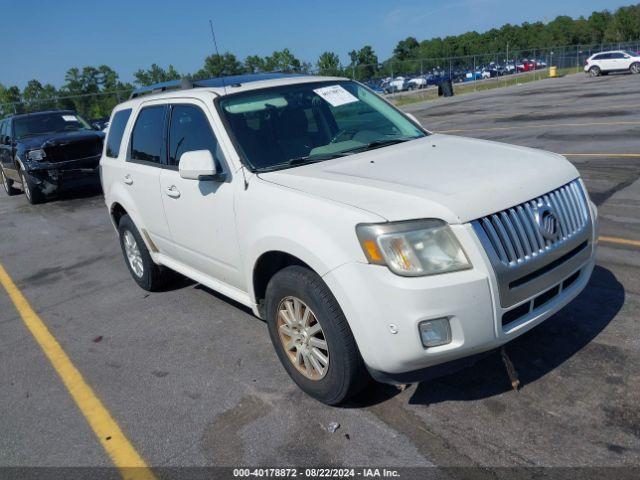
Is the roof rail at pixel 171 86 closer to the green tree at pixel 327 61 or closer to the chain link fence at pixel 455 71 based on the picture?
the chain link fence at pixel 455 71

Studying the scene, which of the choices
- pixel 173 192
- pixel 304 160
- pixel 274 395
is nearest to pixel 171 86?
pixel 173 192

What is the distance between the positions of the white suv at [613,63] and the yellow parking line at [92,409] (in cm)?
4197

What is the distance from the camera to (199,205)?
13.6 feet

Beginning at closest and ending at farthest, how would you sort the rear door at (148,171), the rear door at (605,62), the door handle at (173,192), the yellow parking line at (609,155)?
the door handle at (173,192) → the rear door at (148,171) → the yellow parking line at (609,155) → the rear door at (605,62)

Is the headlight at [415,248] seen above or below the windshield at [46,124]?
below

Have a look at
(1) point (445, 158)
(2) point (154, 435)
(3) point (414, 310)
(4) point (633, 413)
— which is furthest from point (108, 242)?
(4) point (633, 413)

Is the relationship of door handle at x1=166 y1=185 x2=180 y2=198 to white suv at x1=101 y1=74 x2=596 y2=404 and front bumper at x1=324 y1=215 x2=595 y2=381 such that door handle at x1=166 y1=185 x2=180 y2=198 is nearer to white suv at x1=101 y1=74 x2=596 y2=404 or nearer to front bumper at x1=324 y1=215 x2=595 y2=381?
white suv at x1=101 y1=74 x2=596 y2=404

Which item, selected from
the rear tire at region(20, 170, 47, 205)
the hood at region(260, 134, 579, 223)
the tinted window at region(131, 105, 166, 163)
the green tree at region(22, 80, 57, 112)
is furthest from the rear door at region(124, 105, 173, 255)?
the green tree at region(22, 80, 57, 112)

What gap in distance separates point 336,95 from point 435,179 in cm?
167

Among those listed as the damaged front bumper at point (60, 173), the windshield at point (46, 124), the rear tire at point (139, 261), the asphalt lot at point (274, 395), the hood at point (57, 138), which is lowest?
the asphalt lot at point (274, 395)

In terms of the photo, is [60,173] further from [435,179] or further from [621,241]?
[435,179]

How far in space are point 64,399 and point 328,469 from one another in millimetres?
2020

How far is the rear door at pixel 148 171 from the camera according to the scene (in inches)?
188

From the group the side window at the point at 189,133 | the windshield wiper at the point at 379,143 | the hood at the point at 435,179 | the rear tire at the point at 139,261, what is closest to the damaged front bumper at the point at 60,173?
the rear tire at the point at 139,261
